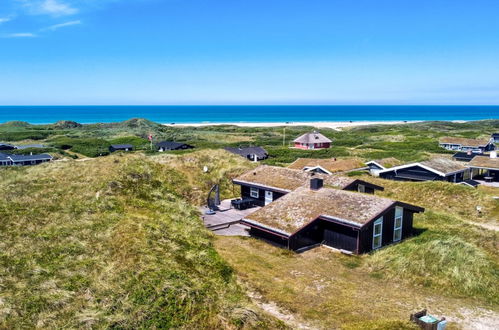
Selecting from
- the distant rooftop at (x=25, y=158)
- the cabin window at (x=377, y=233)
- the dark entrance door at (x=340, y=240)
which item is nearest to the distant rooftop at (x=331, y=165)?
the cabin window at (x=377, y=233)

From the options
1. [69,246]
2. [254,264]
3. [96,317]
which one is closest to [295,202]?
[254,264]

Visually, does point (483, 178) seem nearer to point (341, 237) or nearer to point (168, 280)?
point (341, 237)

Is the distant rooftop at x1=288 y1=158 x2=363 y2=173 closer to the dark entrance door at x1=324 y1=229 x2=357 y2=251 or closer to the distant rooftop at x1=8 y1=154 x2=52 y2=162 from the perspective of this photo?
the dark entrance door at x1=324 y1=229 x2=357 y2=251

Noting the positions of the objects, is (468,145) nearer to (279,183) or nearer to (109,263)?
(279,183)

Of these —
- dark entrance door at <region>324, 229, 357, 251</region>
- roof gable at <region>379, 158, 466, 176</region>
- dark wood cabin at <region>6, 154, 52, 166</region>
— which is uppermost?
roof gable at <region>379, 158, 466, 176</region>

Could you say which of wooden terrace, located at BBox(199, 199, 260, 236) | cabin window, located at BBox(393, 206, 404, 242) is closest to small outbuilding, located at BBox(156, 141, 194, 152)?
wooden terrace, located at BBox(199, 199, 260, 236)

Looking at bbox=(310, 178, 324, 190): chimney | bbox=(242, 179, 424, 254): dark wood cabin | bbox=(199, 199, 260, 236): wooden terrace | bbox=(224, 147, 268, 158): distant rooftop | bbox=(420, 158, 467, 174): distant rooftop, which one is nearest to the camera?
bbox=(242, 179, 424, 254): dark wood cabin
